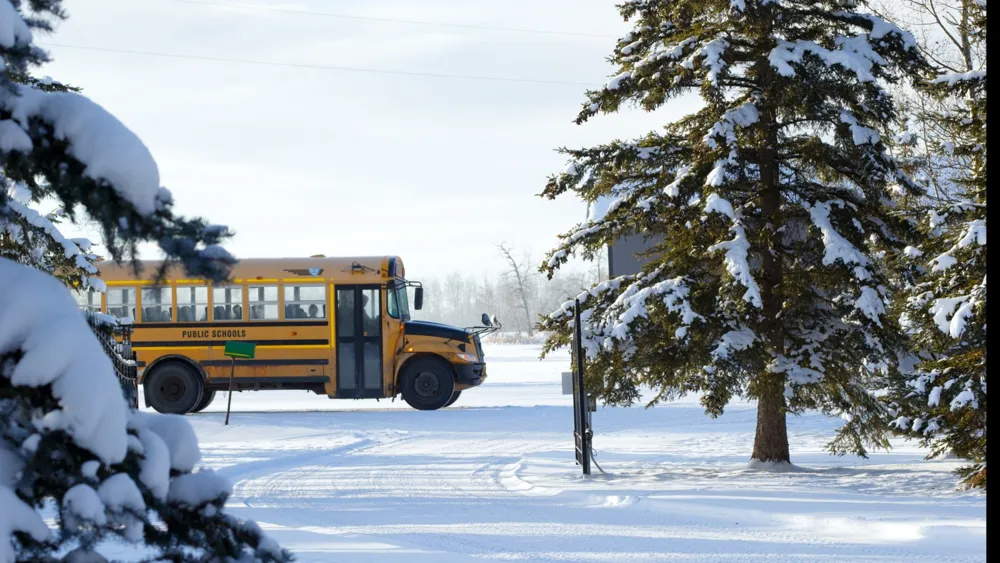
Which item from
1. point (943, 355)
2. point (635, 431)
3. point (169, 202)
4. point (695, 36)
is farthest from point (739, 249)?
point (169, 202)

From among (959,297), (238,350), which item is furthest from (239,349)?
(959,297)

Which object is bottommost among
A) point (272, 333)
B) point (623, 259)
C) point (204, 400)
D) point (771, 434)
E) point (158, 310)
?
point (771, 434)

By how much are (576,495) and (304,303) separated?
1283cm

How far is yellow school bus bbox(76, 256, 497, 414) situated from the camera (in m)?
22.9

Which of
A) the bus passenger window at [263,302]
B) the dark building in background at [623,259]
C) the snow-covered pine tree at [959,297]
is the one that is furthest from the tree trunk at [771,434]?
the dark building in background at [623,259]

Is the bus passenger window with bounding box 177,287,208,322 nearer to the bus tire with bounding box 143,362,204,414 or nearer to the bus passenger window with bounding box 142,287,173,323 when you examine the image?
the bus passenger window with bounding box 142,287,173,323

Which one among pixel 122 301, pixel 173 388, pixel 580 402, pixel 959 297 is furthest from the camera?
pixel 122 301

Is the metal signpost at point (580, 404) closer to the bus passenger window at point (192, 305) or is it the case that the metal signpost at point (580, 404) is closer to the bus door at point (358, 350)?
the bus door at point (358, 350)

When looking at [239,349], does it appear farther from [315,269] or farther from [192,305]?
[315,269]

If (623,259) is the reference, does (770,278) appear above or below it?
below

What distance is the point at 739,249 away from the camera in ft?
38.2

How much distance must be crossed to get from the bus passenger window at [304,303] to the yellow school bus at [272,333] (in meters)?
0.02

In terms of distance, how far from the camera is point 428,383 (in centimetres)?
2347

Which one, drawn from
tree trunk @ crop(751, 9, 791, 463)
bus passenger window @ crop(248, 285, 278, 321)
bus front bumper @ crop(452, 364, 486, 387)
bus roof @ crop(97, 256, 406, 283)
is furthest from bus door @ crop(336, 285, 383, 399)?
tree trunk @ crop(751, 9, 791, 463)
